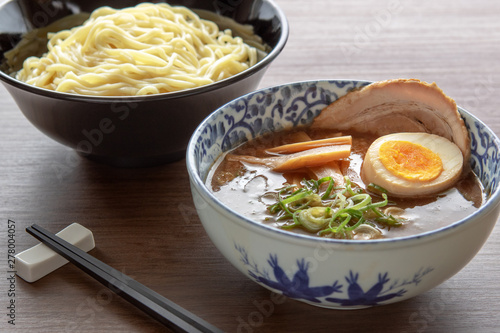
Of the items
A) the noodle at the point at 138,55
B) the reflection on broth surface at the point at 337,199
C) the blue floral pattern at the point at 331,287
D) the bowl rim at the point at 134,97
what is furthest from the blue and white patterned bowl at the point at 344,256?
the noodle at the point at 138,55

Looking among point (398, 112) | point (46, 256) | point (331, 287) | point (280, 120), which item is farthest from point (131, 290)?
point (398, 112)

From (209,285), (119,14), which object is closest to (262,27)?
(119,14)

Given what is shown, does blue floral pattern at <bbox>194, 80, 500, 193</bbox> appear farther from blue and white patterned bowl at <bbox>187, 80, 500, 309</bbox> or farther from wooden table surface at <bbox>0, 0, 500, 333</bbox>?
wooden table surface at <bbox>0, 0, 500, 333</bbox>

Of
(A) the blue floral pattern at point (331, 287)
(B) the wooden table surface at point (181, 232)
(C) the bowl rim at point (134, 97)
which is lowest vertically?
Result: (B) the wooden table surface at point (181, 232)

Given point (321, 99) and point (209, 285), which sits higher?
point (321, 99)

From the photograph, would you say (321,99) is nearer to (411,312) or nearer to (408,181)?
(408,181)

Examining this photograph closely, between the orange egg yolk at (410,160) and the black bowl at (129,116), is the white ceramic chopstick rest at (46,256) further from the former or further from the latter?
the orange egg yolk at (410,160)
